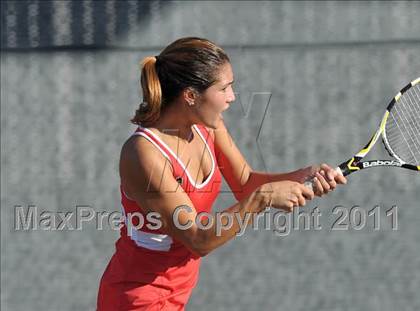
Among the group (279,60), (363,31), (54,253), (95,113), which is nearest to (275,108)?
(279,60)

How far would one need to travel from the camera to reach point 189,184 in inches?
83.7

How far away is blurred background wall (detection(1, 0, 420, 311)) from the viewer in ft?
9.63

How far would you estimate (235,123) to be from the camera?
9.73 ft

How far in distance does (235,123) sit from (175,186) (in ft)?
3.15

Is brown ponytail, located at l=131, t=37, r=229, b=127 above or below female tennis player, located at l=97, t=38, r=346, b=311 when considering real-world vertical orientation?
above

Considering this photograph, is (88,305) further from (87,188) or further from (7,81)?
(7,81)

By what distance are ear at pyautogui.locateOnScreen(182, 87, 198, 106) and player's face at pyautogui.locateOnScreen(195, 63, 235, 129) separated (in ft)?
0.04

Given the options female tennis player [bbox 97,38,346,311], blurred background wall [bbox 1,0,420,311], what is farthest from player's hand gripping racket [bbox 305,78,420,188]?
female tennis player [bbox 97,38,346,311]

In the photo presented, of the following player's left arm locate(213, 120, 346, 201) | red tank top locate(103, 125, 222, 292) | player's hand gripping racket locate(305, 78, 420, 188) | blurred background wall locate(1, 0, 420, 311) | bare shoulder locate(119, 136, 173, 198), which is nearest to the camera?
bare shoulder locate(119, 136, 173, 198)

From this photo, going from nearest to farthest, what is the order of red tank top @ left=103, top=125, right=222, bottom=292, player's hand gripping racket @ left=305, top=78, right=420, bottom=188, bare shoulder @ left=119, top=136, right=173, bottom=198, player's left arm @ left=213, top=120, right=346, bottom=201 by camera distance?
bare shoulder @ left=119, top=136, right=173, bottom=198
red tank top @ left=103, top=125, right=222, bottom=292
player's left arm @ left=213, top=120, right=346, bottom=201
player's hand gripping racket @ left=305, top=78, right=420, bottom=188

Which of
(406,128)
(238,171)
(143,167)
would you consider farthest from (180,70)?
(406,128)

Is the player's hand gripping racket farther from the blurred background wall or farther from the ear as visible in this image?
the ear

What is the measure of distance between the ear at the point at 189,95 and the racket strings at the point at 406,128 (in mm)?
860

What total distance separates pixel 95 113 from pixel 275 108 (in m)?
0.61
